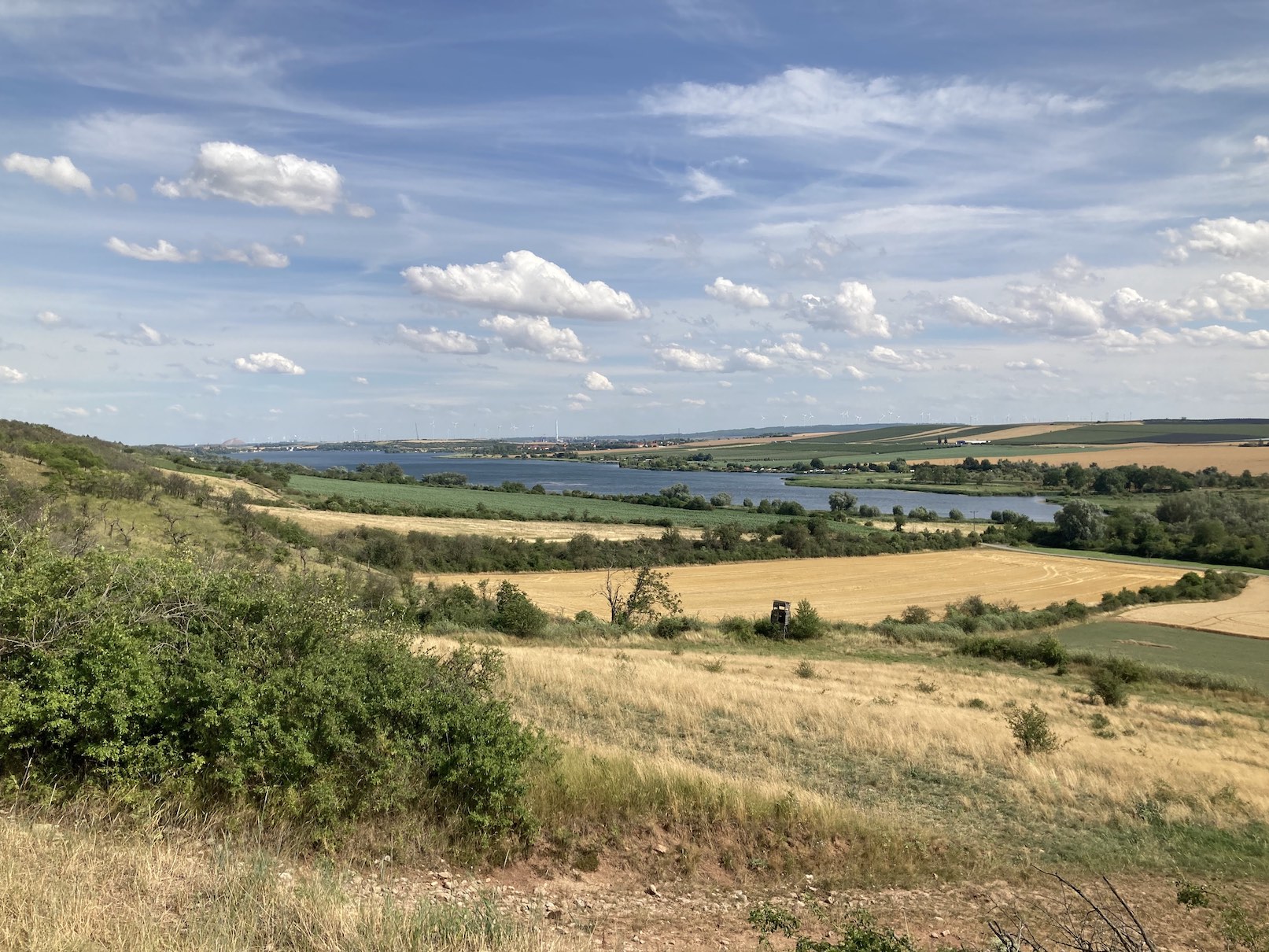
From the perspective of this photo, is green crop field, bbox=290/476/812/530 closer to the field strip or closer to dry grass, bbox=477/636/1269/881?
the field strip

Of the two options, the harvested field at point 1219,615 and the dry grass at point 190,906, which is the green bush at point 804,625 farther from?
the dry grass at point 190,906

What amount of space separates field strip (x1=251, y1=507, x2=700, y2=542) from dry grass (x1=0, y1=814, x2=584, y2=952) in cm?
6069

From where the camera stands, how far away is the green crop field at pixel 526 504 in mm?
98312

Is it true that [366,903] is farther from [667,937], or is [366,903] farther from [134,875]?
[667,937]

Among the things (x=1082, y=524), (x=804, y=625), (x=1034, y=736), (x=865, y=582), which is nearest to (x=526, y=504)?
(x=865, y=582)

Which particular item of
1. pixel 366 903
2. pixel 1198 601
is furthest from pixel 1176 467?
pixel 366 903

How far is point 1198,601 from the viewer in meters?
57.5

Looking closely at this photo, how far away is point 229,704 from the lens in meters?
7.05

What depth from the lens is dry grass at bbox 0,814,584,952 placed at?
4.79 m

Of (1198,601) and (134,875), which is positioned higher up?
(134,875)

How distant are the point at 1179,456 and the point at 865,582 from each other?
4915 inches

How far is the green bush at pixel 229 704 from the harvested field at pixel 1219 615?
53.4 metres

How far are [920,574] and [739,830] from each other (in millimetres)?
67397

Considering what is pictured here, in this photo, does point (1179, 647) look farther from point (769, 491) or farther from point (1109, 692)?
point (769, 491)
